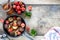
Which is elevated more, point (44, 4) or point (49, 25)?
point (44, 4)

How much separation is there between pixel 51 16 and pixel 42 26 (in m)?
0.09

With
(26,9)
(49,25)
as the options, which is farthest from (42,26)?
(26,9)

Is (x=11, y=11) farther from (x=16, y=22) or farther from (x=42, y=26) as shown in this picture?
(x=42, y=26)

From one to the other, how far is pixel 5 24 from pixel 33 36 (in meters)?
0.18

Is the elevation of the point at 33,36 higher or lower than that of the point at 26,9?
lower

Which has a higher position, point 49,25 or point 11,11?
point 11,11

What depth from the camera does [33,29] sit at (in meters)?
1.20

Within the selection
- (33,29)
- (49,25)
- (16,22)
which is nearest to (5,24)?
(16,22)

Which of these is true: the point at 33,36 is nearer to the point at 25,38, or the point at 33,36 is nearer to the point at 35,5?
the point at 25,38

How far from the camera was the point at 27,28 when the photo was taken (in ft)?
3.94

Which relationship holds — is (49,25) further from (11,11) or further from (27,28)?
(11,11)

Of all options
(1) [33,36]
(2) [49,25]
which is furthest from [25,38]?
(2) [49,25]

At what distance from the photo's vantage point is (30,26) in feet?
3.98

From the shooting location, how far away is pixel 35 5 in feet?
4.09
